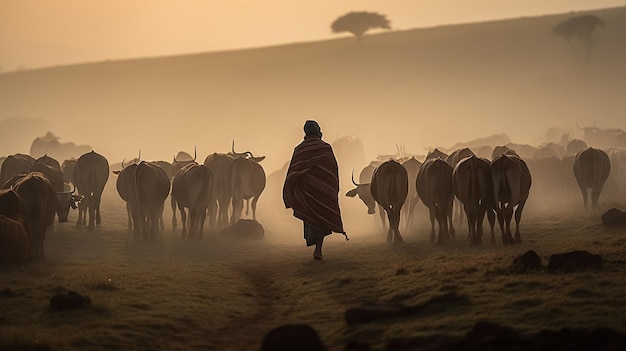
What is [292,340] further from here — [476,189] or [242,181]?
A: [242,181]

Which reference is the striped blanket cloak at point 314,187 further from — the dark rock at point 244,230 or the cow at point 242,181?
the cow at point 242,181

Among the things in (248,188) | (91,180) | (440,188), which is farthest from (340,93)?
(440,188)

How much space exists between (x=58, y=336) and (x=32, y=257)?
7844 mm

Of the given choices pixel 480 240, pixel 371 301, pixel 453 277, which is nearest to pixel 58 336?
pixel 371 301

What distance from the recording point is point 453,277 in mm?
13688

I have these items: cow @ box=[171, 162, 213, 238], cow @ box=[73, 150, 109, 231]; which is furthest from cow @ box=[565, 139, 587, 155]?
cow @ box=[73, 150, 109, 231]

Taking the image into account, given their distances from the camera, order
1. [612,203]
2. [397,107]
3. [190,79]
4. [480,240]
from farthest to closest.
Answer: [190,79] < [397,107] < [612,203] < [480,240]

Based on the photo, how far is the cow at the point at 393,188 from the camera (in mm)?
21578

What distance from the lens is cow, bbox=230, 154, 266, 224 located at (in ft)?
93.9

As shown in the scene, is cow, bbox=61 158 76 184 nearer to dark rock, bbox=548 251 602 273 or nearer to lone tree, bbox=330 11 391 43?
dark rock, bbox=548 251 602 273

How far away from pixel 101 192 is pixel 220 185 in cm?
484

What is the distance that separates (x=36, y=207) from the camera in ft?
61.3

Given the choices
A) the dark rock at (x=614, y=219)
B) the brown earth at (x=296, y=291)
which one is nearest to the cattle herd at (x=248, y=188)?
the brown earth at (x=296, y=291)

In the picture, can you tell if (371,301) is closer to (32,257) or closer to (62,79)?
(32,257)
